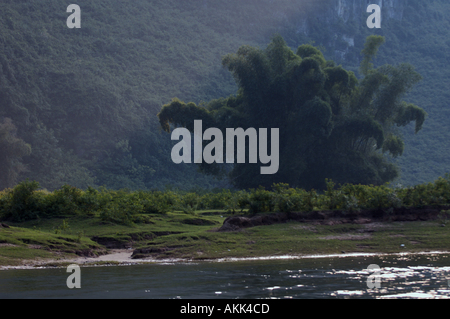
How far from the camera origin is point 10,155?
5128 cm

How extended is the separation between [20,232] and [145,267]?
5.16 meters

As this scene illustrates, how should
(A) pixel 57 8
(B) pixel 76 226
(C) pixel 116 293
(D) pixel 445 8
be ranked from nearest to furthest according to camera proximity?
(C) pixel 116 293 → (B) pixel 76 226 → (A) pixel 57 8 → (D) pixel 445 8

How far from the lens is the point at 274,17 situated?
98500 millimetres

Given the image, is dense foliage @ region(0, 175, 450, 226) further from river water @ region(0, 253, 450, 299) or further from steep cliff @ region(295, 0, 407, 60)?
steep cliff @ region(295, 0, 407, 60)

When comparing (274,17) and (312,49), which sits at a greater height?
(274,17)

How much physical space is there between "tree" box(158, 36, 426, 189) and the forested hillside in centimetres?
2257

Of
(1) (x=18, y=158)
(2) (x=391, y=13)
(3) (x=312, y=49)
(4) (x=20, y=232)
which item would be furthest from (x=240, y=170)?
(2) (x=391, y=13)

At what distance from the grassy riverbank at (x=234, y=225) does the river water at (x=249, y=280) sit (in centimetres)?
163

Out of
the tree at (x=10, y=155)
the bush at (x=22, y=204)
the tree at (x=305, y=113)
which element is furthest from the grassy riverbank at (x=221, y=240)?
the tree at (x=10, y=155)

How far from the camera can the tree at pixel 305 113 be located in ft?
117

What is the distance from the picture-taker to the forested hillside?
191 ft

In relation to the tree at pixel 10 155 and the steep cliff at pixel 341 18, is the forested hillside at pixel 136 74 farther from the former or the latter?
the steep cliff at pixel 341 18
